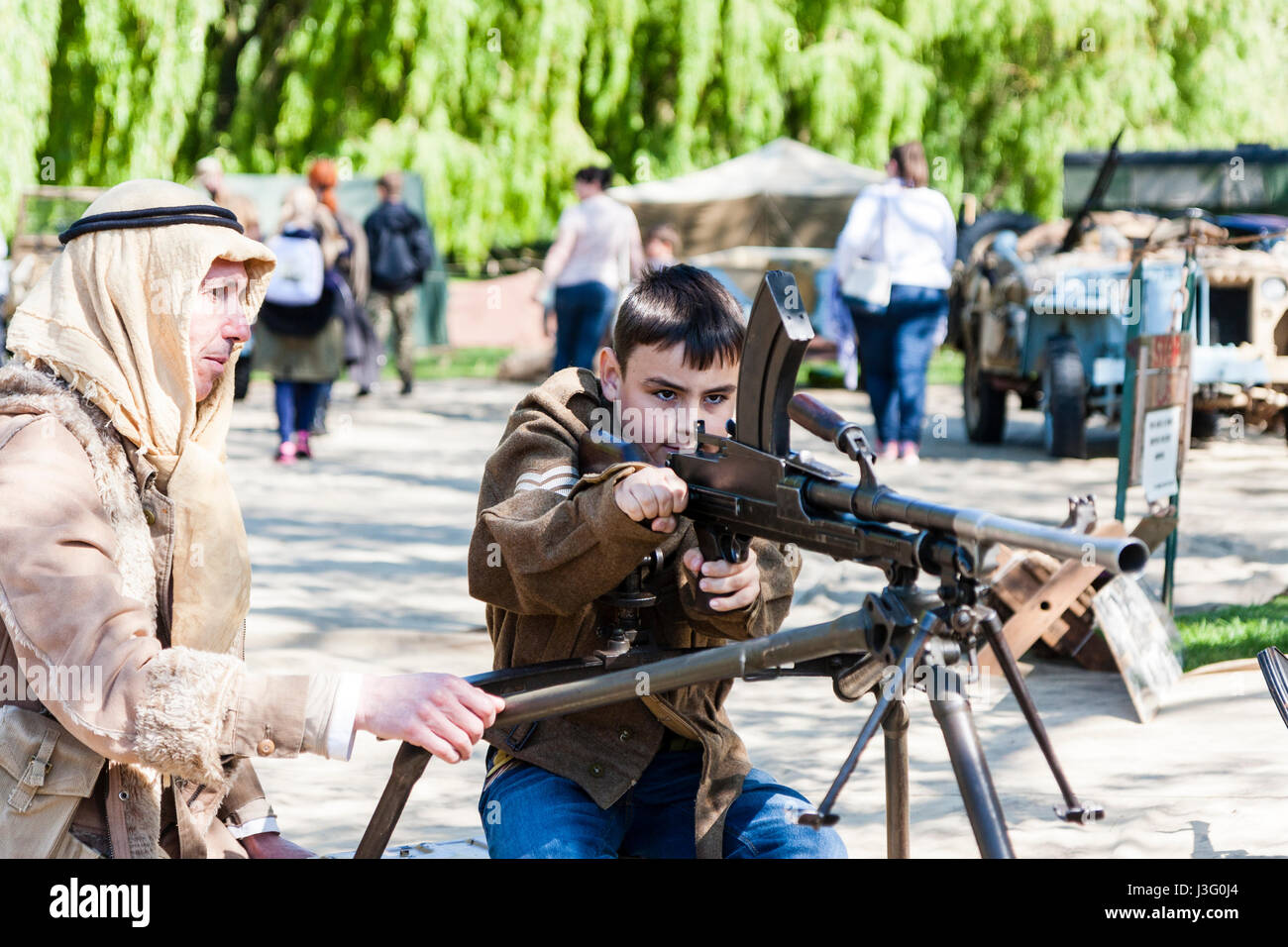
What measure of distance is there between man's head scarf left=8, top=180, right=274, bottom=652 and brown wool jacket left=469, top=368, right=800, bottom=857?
43cm

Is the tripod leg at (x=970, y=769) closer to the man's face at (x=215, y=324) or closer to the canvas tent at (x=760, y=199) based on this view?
the man's face at (x=215, y=324)

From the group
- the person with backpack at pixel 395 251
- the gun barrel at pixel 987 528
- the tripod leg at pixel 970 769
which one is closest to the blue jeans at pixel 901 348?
the person with backpack at pixel 395 251

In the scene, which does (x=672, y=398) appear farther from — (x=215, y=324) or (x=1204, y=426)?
(x=1204, y=426)

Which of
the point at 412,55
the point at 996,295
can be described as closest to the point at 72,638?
the point at 996,295

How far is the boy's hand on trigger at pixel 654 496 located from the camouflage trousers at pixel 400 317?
47.5ft

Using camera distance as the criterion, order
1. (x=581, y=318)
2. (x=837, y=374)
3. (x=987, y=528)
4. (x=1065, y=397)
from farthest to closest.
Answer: (x=837, y=374)
(x=581, y=318)
(x=1065, y=397)
(x=987, y=528)

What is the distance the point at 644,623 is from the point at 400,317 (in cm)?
1429

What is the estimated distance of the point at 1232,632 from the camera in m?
6.33

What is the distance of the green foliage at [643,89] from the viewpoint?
19.5m

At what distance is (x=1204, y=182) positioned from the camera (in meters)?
14.7

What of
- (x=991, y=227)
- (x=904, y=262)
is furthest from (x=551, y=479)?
(x=991, y=227)

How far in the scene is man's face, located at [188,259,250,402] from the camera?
255cm
